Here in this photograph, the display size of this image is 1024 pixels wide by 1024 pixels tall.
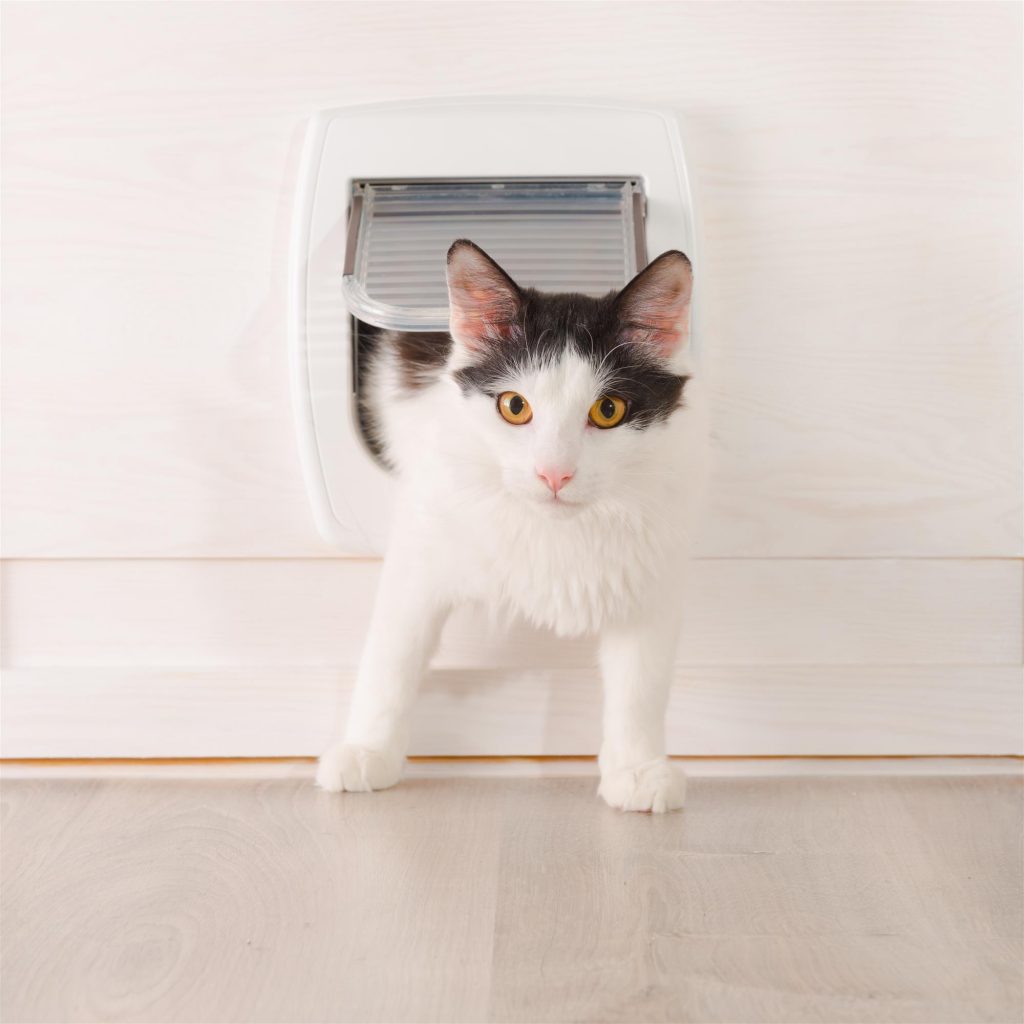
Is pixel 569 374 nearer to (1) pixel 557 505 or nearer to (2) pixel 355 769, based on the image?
(1) pixel 557 505

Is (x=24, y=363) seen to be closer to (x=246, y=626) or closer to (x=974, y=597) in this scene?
(x=246, y=626)

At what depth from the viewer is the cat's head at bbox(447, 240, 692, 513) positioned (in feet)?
4.02

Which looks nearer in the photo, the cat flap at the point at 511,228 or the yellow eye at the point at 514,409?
the yellow eye at the point at 514,409

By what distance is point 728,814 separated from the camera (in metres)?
1.43

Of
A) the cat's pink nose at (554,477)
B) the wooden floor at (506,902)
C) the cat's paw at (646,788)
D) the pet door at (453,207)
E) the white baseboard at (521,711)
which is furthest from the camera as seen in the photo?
the white baseboard at (521,711)

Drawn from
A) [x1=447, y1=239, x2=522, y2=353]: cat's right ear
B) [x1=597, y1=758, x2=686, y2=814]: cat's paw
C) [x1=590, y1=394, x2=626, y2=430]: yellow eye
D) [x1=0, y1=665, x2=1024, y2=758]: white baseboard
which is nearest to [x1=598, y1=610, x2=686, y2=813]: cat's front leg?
[x1=597, y1=758, x2=686, y2=814]: cat's paw

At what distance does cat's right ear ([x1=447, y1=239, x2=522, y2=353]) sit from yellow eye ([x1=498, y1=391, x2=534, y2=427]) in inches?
2.8

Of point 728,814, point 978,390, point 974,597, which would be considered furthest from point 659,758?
point 978,390

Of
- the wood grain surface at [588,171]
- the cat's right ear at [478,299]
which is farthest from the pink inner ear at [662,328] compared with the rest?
the wood grain surface at [588,171]

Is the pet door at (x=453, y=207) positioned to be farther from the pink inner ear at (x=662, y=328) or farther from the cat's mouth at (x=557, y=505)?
the cat's mouth at (x=557, y=505)

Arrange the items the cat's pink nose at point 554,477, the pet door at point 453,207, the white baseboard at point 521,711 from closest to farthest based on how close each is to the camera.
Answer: the cat's pink nose at point 554,477, the pet door at point 453,207, the white baseboard at point 521,711

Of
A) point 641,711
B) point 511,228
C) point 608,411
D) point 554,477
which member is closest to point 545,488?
point 554,477

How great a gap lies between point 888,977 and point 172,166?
1370 mm

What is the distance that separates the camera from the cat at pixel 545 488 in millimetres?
1249
